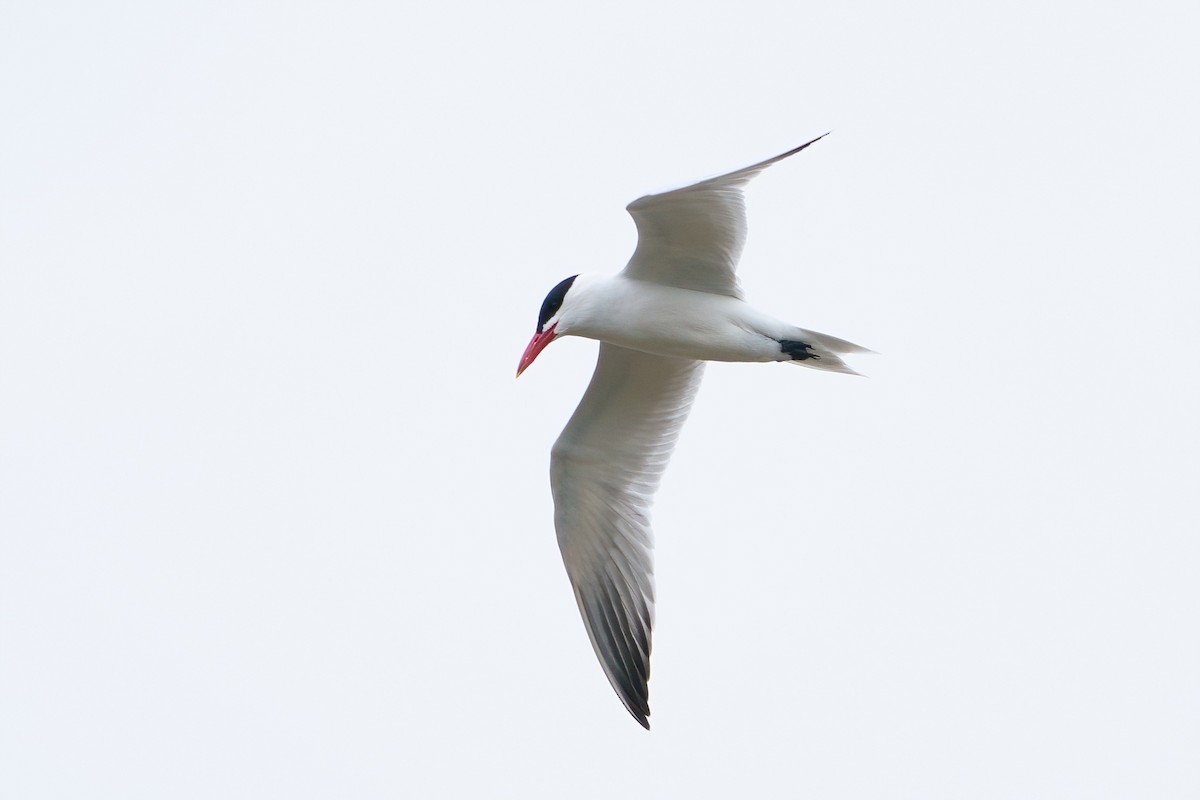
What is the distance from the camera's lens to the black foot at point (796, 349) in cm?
872

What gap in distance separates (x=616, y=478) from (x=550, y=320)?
1530 mm

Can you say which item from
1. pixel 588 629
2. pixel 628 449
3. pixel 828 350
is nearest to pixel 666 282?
pixel 828 350

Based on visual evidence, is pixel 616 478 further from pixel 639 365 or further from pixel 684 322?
pixel 684 322

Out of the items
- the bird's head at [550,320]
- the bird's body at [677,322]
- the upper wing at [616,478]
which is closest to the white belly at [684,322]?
the bird's body at [677,322]

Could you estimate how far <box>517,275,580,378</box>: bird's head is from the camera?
29.2 feet

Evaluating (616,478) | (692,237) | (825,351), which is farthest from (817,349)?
Result: (616,478)

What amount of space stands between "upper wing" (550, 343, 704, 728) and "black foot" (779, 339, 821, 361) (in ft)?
4.12

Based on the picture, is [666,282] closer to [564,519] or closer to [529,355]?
[529,355]

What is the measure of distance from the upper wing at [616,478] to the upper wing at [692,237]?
1.12 m

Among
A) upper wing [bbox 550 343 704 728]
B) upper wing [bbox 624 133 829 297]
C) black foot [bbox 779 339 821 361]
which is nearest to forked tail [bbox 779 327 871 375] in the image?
black foot [bbox 779 339 821 361]

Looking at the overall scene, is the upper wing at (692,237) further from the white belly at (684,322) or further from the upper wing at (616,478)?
the upper wing at (616,478)

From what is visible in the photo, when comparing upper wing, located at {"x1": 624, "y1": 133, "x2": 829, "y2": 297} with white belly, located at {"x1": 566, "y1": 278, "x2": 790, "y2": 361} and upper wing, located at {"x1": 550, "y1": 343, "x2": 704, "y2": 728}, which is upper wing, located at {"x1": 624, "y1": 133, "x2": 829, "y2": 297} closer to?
white belly, located at {"x1": 566, "y1": 278, "x2": 790, "y2": 361}

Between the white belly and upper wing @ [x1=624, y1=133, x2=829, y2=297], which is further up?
upper wing @ [x1=624, y1=133, x2=829, y2=297]

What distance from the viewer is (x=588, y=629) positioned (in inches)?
385
